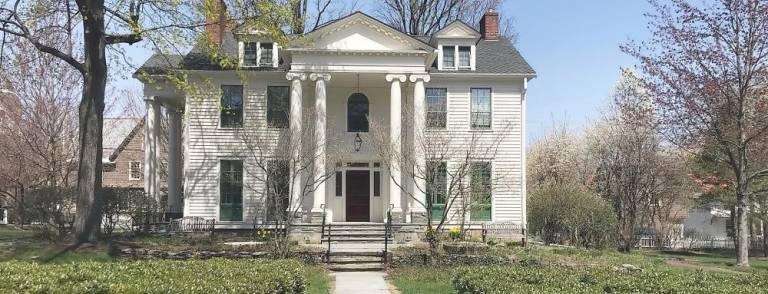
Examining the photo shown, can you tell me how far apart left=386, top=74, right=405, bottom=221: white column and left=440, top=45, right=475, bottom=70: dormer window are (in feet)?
9.34

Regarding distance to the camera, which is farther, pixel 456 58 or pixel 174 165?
pixel 174 165

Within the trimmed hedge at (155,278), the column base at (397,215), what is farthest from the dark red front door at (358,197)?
the trimmed hedge at (155,278)

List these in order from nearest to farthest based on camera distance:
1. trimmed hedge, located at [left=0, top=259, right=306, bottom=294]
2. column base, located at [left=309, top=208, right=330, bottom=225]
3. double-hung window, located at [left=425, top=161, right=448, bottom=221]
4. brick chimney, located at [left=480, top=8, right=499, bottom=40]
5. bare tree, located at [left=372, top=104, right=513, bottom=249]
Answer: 1. trimmed hedge, located at [left=0, top=259, right=306, bottom=294]
2. double-hung window, located at [left=425, top=161, right=448, bottom=221]
3. bare tree, located at [left=372, top=104, right=513, bottom=249]
4. column base, located at [left=309, top=208, right=330, bottom=225]
5. brick chimney, located at [left=480, top=8, right=499, bottom=40]

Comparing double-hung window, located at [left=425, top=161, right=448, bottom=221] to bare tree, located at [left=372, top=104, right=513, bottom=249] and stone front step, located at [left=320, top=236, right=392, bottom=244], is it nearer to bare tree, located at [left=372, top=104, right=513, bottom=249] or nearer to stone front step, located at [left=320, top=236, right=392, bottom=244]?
bare tree, located at [left=372, top=104, right=513, bottom=249]

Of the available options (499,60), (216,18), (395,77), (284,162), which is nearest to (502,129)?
(499,60)

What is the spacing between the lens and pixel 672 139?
21406mm

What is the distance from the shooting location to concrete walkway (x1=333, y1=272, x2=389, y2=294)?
12.7m

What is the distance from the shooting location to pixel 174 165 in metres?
27.0

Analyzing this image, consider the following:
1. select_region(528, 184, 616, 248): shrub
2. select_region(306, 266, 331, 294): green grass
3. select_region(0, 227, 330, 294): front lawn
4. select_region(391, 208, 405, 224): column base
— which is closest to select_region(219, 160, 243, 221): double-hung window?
select_region(391, 208, 405, 224): column base

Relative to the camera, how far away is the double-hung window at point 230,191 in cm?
2420

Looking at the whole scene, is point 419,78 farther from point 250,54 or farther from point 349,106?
point 250,54

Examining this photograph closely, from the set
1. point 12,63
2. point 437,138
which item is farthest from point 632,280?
point 12,63

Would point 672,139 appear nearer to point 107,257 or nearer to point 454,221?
point 454,221

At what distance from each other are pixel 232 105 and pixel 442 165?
8.69 meters
